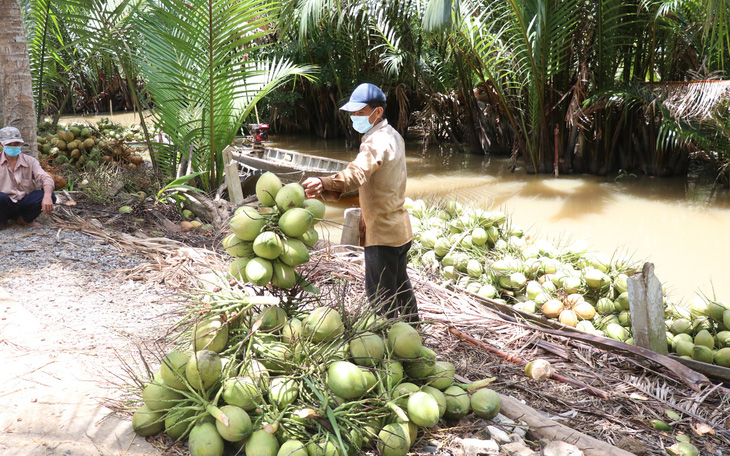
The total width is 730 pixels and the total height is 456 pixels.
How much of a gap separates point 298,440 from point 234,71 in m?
4.87

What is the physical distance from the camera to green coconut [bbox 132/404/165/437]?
78.7 inches

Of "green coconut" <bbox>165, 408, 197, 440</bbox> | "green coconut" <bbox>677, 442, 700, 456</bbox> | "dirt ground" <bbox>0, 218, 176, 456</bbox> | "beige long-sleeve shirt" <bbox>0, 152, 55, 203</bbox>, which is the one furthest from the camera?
"beige long-sleeve shirt" <bbox>0, 152, 55, 203</bbox>

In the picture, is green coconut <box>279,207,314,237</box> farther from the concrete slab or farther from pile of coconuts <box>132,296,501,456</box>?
the concrete slab

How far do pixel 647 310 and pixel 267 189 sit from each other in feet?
7.85

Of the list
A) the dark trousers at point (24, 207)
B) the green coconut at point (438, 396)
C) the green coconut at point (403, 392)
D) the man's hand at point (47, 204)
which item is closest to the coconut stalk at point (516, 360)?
the green coconut at point (438, 396)

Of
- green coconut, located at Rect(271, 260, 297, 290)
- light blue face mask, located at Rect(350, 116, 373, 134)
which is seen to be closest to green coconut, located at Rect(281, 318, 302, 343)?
green coconut, located at Rect(271, 260, 297, 290)

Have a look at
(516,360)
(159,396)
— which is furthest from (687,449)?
(159,396)

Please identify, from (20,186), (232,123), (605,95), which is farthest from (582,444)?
(605,95)

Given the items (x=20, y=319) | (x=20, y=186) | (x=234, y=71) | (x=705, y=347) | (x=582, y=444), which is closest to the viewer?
(x=582, y=444)

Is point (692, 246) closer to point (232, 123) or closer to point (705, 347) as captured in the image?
point (705, 347)

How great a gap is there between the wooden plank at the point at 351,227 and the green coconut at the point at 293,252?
225cm

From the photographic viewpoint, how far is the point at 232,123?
6555 mm

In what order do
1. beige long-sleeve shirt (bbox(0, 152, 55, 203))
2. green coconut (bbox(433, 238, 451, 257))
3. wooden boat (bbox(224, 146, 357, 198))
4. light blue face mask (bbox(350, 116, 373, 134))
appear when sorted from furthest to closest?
wooden boat (bbox(224, 146, 357, 198)) → beige long-sleeve shirt (bbox(0, 152, 55, 203)) → green coconut (bbox(433, 238, 451, 257)) → light blue face mask (bbox(350, 116, 373, 134))

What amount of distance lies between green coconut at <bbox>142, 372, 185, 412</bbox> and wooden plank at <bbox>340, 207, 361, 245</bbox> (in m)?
2.51
